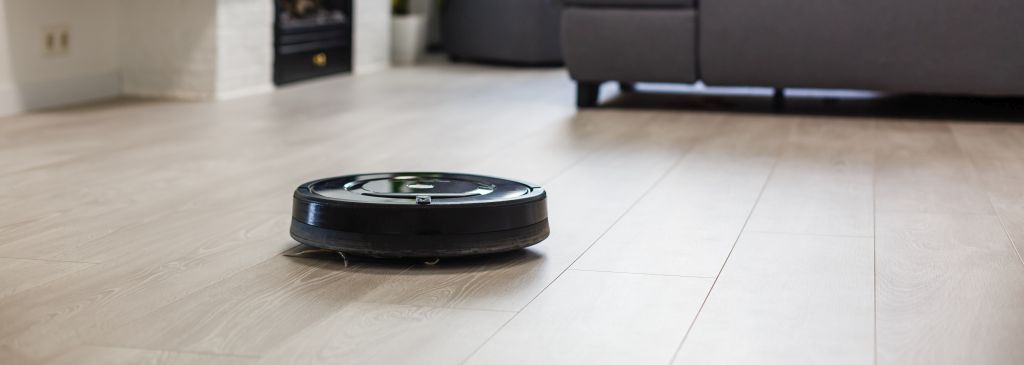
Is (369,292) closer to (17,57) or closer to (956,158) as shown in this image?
(956,158)

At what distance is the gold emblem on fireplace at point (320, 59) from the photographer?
436 cm

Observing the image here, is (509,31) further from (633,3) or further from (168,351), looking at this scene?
(168,351)

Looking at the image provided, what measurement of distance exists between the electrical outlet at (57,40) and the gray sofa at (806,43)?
55.3 inches

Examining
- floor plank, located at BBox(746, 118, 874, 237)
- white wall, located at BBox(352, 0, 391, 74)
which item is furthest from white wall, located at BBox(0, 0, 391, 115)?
floor plank, located at BBox(746, 118, 874, 237)

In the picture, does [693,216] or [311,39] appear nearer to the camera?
[693,216]

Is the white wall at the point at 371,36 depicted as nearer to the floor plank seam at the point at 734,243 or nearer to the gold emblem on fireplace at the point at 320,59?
the gold emblem on fireplace at the point at 320,59

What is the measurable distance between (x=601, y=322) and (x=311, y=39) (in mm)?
3196

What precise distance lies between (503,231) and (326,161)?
104 cm

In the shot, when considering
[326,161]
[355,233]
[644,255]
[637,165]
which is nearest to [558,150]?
[637,165]

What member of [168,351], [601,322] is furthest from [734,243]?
[168,351]

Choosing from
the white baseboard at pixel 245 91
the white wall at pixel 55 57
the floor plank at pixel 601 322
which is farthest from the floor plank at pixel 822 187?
the white wall at pixel 55 57

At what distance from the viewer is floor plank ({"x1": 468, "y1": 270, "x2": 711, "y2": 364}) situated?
1188 millimetres

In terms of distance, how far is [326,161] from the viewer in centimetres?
252

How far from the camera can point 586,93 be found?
A: 3658 millimetres
